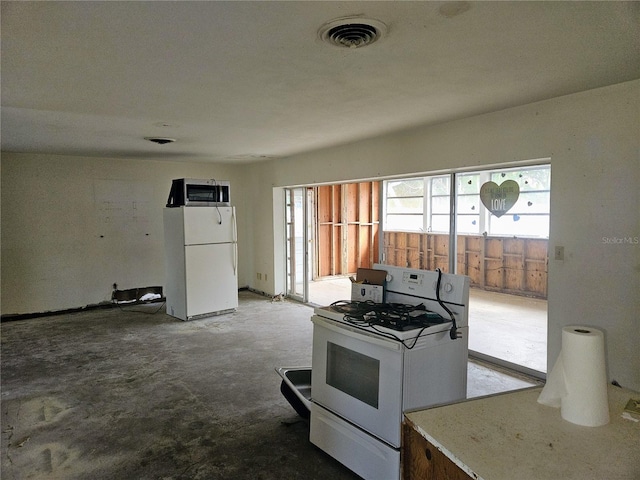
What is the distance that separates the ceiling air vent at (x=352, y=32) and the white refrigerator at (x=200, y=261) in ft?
13.3

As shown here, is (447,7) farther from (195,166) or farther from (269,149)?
(195,166)

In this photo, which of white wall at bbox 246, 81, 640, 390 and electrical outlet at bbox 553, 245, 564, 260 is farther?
electrical outlet at bbox 553, 245, 564, 260

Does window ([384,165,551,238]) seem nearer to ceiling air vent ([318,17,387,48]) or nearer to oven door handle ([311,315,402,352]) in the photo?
ceiling air vent ([318,17,387,48])

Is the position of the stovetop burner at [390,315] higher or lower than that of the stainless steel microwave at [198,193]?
lower

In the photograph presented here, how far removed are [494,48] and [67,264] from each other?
21.0 ft

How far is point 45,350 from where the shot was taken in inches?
178

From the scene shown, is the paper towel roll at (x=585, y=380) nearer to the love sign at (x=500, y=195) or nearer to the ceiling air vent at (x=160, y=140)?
the love sign at (x=500, y=195)

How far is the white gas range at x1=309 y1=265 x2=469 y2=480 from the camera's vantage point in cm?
202

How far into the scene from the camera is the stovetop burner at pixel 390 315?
7.03 feet

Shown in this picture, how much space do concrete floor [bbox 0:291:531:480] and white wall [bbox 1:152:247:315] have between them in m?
0.72

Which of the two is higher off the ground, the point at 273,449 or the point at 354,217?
the point at 354,217

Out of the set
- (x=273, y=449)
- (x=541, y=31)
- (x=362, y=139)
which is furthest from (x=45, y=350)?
(x=541, y=31)

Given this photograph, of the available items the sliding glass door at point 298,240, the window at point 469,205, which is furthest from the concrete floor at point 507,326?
the window at point 469,205

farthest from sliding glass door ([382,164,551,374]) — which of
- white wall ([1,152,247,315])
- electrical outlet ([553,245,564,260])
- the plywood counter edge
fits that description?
white wall ([1,152,247,315])
